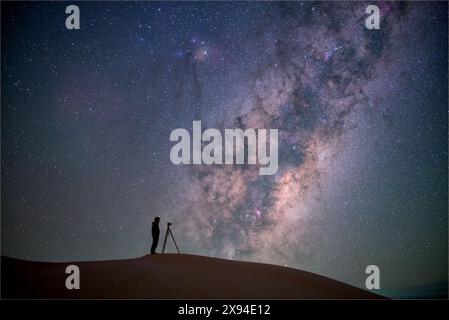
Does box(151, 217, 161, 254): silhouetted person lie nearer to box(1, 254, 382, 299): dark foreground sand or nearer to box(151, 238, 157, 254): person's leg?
box(151, 238, 157, 254): person's leg

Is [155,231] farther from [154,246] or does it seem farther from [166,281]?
[166,281]

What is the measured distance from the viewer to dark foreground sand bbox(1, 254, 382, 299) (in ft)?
21.9

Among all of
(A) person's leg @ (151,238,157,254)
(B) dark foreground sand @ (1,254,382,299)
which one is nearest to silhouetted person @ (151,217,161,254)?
(A) person's leg @ (151,238,157,254)

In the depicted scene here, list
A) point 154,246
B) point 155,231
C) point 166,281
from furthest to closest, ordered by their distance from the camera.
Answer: point 154,246 < point 155,231 < point 166,281

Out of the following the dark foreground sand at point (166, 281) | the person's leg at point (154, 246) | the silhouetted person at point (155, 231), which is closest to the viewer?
the dark foreground sand at point (166, 281)

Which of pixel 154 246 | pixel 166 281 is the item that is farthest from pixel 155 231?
pixel 166 281

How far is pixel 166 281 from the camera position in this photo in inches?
274

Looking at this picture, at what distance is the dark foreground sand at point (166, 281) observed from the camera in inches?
263

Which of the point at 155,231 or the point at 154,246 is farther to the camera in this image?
the point at 154,246

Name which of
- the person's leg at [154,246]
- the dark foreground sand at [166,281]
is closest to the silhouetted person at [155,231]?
the person's leg at [154,246]

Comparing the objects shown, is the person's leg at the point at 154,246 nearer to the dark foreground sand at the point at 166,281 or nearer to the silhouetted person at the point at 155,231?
the silhouetted person at the point at 155,231

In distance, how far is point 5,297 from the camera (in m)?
6.37

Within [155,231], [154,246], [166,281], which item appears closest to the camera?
[166,281]
